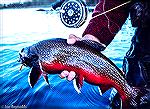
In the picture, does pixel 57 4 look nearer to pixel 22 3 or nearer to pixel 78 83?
pixel 22 3

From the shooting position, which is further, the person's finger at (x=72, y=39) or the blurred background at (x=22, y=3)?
the blurred background at (x=22, y=3)

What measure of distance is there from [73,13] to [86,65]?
392 mm

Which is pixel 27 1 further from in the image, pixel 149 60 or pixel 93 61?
pixel 149 60

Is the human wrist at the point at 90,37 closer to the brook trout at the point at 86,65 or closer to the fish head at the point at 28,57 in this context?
the brook trout at the point at 86,65

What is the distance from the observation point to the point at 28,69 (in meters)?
2.57

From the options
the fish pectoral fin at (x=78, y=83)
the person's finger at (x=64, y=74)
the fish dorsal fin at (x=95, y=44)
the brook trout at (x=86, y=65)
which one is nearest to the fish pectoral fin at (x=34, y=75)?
the brook trout at (x=86, y=65)

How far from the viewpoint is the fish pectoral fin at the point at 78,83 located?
8.04ft

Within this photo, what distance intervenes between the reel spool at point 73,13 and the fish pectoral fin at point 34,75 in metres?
0.39

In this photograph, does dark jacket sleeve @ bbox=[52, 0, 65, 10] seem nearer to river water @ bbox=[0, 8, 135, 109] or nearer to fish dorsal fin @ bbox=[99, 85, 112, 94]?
river water @ bbox=[0, 8, 135, 109]

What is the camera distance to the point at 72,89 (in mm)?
2531

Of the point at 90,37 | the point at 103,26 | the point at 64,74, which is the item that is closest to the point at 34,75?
the point at 64,74

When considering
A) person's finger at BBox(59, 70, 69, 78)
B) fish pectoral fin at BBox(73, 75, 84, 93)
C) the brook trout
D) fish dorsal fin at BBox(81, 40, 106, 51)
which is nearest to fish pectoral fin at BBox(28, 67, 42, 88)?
the brook trout

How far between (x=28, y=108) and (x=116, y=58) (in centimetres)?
77

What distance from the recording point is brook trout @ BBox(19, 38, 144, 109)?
2412mm
